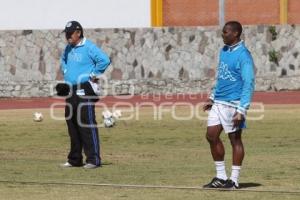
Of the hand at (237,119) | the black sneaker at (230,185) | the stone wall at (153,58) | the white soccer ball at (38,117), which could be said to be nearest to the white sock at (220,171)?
the black sneaker at (230,185)

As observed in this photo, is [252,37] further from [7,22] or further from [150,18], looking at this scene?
[7,22]

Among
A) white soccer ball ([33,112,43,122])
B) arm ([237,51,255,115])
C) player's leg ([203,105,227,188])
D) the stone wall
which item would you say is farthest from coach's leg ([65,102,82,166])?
the stone wall

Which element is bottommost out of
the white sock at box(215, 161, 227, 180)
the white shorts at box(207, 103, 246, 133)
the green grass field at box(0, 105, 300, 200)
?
the green grass field at box(0, 105, 300, 200)

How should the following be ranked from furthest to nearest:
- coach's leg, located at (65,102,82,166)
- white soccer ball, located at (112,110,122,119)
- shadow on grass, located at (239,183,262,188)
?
white soccer ball, located at (112,110,122,119) → coach's leg, located at (65,102,82,166) → shadow on grass, located at (239,183,262,188)

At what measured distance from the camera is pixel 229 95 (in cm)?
1278

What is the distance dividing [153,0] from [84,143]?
62.6 feet

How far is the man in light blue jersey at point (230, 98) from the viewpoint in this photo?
1267 cm

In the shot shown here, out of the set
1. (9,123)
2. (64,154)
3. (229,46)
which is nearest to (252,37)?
(9,123)

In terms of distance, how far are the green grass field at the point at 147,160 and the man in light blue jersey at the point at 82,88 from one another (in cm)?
32

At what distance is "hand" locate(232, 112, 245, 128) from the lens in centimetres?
1255

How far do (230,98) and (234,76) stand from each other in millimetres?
253

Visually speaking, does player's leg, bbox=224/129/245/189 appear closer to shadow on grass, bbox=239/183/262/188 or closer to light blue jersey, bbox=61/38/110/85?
shadow on grass, bbox=239/183/262/188

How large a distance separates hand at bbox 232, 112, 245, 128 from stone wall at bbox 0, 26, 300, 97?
17833mm

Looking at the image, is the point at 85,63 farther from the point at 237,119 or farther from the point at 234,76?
the point at 237,119
